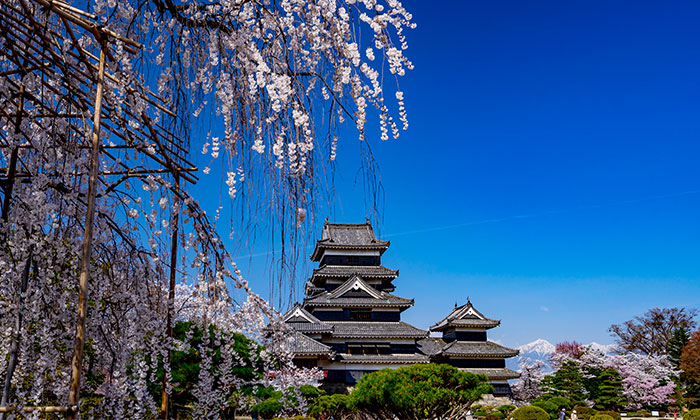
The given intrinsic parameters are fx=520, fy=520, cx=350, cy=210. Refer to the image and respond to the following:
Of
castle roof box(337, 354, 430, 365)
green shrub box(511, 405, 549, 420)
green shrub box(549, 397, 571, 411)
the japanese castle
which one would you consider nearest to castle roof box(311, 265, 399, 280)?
the japanese castle

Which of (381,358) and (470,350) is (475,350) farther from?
(381,358)

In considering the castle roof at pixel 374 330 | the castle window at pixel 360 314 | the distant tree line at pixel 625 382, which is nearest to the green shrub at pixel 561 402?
the distant tree line at pixel 625 382

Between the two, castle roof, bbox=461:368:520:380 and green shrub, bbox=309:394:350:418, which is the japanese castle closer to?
castle roof, bbox=461:368:520:380

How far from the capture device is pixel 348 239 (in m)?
34.1

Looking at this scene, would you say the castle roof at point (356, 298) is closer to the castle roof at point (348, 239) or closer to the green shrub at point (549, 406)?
Answer: the castle roof at point (348, 239)

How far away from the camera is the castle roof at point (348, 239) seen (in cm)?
3269

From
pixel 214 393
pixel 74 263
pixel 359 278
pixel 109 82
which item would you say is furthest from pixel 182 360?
pixel 359 278

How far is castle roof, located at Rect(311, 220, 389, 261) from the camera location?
32688 mm

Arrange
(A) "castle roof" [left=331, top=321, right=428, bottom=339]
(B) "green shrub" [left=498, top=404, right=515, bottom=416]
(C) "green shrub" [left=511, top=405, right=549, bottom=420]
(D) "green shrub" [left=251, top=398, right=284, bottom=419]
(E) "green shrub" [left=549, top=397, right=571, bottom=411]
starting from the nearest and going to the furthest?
(D) "green shrub" [left=251, top=398, right=284, bottom=419] < (C) "green shrub" [left=511, top=405, right=549, bottom=420] < (B) "green shrub" [left=498, top=404, right=515, bottom=416] < (A) "castle roof" [left=331, top=321, right=428, bottom=339] < (E) "green shrub" [left=549, top=397, right=571, bottom=411]

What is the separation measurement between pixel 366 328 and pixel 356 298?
77.3 inches

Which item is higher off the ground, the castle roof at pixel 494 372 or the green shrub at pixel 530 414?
the castle roof at pixel 494 372

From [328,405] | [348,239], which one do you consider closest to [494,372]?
[348,239]

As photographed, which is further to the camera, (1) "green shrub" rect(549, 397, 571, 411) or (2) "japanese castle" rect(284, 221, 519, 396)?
(1) "green shrub" rect(549, 397, 571, 411)

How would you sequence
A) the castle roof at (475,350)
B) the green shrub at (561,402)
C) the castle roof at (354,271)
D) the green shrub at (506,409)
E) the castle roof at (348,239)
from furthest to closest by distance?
the castle roof at (348,239) < the castle roof at (354,271) < the castle roof at (475,350) < the green shrub at (561,402) < the green shrub at (506,409)
